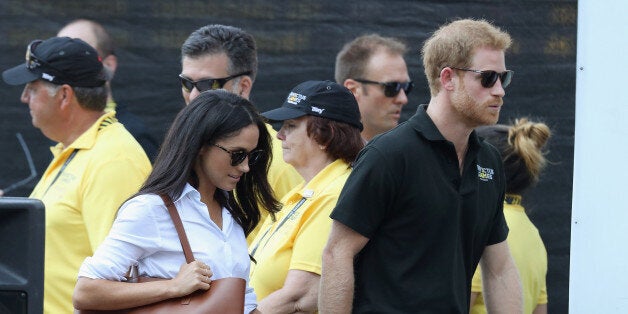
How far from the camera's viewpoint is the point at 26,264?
87.4 inches

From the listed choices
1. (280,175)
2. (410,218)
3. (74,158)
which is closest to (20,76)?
(74,158)

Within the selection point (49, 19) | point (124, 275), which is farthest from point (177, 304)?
point (49, 19)

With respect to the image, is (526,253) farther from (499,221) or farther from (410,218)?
(410,218)

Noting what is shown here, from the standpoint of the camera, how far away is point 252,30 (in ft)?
16.2

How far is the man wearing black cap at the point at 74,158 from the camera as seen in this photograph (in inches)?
147

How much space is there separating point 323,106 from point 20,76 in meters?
1.22

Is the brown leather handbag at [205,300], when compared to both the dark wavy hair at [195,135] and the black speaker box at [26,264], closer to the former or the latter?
the dark wavy hair at [195,135]

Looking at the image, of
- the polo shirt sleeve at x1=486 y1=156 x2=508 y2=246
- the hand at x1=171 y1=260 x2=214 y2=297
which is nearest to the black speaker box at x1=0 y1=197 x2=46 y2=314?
the hand at x1=171 y1=260 x2=214 y2=297

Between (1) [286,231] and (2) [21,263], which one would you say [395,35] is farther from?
(2) [21,263]

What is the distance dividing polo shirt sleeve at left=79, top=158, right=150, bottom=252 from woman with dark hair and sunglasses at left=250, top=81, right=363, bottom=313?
0.47 m

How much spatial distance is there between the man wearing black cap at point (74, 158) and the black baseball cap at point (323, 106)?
53cm

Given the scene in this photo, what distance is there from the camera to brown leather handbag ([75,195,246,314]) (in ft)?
9.27

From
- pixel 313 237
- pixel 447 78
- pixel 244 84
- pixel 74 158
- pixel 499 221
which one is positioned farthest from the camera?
pixel 244 84

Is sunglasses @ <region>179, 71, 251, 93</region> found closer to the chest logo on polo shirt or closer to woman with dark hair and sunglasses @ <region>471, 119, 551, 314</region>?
woman with dark hair and sunglasses @ <region>471, 119, 551, 314</region>
